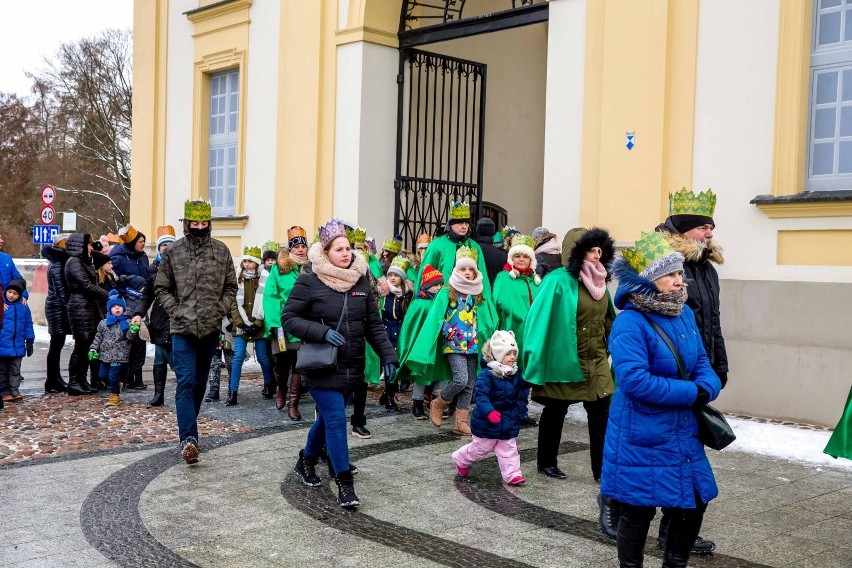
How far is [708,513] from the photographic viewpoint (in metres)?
5.88

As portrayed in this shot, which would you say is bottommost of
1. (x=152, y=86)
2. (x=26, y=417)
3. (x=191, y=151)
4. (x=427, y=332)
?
(x=26, y=417)

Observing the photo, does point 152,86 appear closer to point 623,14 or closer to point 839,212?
point 623,14

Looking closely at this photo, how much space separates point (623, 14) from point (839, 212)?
9.91ft

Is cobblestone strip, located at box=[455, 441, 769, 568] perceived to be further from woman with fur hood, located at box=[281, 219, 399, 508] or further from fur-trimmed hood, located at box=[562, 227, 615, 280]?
fur-trimmed hood, located at box=[562, 227, 615, 280]

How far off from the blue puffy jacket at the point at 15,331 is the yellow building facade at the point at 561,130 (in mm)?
4581

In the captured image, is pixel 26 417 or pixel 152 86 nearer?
pixel 26 417

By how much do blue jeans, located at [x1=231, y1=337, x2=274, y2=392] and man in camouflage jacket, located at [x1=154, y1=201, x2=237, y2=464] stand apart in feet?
8.00

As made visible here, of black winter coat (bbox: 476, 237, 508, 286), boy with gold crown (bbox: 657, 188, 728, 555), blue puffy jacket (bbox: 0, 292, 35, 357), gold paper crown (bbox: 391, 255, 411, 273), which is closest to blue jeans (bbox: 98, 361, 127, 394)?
blue puffy jacket (bbox: 0, 292, 35, 357)

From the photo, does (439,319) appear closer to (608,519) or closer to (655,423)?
(608,519)

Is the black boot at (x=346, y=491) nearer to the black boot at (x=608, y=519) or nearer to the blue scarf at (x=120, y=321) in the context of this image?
the black boot at (x=608, y=519)

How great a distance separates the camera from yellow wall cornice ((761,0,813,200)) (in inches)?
344

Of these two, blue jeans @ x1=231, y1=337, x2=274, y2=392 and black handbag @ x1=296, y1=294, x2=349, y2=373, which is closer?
black handbag @ x1=296, y1=294, x2=349, y2=373

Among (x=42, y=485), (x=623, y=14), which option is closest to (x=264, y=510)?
(x=42, y=485)

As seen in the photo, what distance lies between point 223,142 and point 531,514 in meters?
11.5
